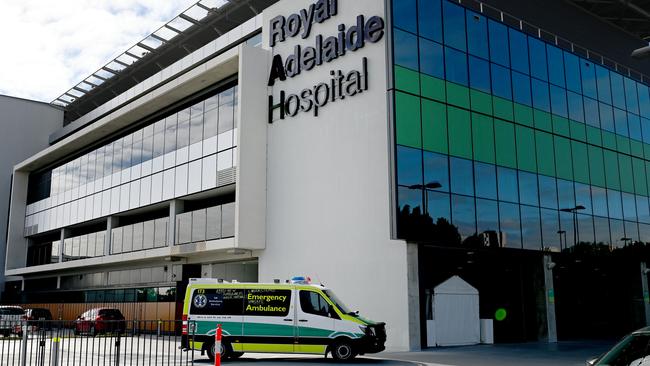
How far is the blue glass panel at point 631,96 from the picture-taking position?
34806 millimetres

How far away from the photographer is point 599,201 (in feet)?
103

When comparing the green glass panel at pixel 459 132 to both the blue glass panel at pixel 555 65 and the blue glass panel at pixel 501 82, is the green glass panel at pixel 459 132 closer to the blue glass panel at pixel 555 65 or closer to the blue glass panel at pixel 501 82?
the blue glass panel at pixel 501 82

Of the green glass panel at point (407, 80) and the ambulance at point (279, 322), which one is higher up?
the green glass panel at point (407, 80)

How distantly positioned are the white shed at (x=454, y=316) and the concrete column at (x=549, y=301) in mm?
4281

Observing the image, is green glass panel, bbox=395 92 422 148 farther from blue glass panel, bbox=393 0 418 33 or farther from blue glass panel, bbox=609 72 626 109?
blue glass panel, bbox=609 72 626 109

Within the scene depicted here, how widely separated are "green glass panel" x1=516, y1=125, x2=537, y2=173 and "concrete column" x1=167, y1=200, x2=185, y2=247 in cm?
1707

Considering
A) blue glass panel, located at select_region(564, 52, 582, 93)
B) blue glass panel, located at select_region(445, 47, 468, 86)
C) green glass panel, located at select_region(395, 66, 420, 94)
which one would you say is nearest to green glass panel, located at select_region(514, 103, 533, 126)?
blue glass panel, located at select_region(445, 47, 468, 86)

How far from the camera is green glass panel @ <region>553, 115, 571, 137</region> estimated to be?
30141mm

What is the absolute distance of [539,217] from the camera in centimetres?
2812

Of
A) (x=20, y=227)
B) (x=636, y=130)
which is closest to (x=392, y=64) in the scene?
(x=636, y=130)

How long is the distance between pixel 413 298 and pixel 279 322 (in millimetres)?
5764

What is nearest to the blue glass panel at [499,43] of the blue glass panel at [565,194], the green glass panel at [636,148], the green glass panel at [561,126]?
the green glass panel at [561,126]

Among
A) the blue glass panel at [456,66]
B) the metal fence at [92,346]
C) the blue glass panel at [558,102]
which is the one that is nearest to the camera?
the metal fence at [92,346]

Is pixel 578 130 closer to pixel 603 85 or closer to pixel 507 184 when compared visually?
pixel 603 85
